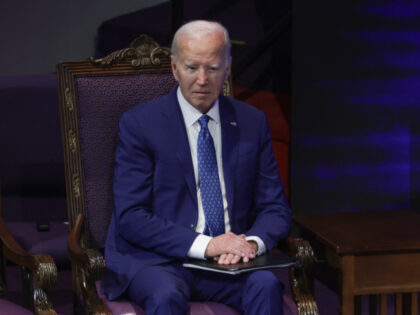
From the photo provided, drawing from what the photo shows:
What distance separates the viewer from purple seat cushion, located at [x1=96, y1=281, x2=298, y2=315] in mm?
2480

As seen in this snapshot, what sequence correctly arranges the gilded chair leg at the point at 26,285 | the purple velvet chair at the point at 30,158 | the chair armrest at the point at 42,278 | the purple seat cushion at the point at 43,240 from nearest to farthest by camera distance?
the chair armrest at the point at 42,278 → the gilded chair leg at the point at 26,285 → the purple seat cushion at the point at 43,240 → the purple velvet chair at the point at 30,158

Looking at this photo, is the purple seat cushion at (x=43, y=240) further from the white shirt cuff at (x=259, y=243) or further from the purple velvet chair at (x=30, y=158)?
the white shirt cuff at (x=259, y=243)

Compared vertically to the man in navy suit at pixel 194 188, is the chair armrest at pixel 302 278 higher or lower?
lower

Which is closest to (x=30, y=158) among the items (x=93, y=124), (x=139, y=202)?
(x=93, y=124)

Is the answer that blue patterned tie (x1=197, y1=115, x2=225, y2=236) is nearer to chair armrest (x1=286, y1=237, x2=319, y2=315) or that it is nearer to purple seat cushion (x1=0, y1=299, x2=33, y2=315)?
chair armrest (x1=286, y1=237, x2=319, y2=315)

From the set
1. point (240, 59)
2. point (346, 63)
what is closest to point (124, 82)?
point (346, 63)

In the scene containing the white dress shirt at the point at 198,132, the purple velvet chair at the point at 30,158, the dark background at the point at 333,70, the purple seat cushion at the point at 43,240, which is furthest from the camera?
the purple velvet chair at the point at 30,158

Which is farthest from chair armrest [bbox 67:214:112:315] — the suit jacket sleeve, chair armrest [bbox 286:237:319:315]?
chair armrest [bbox 286:237:319:315]

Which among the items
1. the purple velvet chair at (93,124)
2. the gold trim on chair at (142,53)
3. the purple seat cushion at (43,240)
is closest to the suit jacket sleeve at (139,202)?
the purple velvet chair at (93,124)

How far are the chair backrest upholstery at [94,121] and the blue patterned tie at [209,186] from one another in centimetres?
41

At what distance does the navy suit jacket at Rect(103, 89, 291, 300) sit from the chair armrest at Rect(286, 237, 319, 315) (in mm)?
91

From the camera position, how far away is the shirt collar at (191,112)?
2777 mm

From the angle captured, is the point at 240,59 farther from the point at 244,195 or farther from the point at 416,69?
the point at 244,195

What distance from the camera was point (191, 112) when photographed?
2779 millimetres
